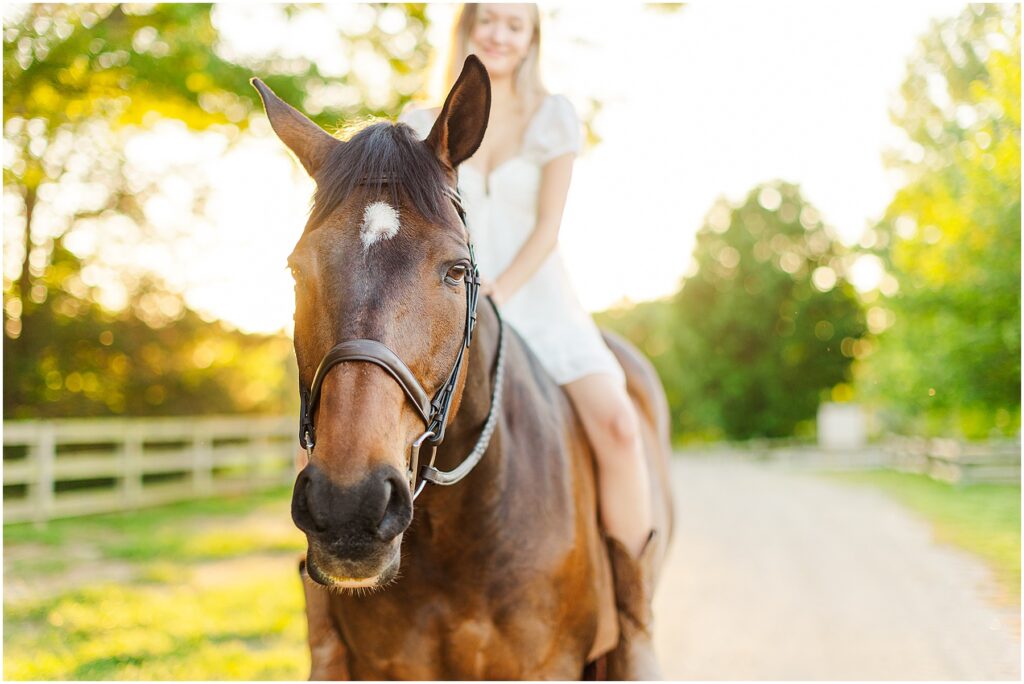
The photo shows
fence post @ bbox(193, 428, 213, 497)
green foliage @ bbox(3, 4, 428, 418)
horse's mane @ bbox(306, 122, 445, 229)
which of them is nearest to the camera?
horse's mane @ bbox(306, 122, 445, 229)

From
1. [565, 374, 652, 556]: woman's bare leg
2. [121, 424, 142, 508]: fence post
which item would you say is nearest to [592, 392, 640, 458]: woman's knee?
[565, 374, 652, 556]: woman's bare leg

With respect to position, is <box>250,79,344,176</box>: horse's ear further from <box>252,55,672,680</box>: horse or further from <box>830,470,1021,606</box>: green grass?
<box>830,470,1021,606</box>: green grass

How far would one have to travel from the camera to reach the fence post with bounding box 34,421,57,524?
1152 cm

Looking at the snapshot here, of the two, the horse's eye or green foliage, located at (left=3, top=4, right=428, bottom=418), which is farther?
green foliage, located at (left=3, top=4, right=428, bottom=418)

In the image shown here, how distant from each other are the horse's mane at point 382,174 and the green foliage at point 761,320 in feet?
109

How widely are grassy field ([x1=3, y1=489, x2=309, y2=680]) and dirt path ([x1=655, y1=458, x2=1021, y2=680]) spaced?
2.95 meters

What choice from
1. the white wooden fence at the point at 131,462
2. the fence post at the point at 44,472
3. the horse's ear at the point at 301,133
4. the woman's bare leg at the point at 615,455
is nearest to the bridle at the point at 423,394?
the horse's ear at the point at 301,133

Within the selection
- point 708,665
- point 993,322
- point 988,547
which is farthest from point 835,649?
point 993,322

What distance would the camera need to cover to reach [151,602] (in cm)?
704

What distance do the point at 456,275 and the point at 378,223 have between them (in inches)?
8.8

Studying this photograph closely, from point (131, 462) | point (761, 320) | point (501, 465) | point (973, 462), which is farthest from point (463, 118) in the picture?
point (761, 320)

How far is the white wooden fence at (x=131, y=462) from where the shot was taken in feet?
38.2

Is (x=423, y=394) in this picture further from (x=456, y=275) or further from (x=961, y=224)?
(x=961, y=224)

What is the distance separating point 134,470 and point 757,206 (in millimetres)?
28390
